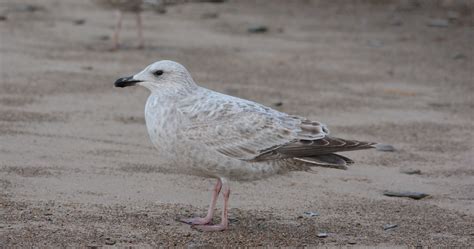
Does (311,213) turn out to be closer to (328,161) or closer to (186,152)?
(328,161)

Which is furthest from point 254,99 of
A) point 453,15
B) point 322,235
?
point 453,15

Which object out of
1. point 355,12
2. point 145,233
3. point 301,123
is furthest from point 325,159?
point 355,12

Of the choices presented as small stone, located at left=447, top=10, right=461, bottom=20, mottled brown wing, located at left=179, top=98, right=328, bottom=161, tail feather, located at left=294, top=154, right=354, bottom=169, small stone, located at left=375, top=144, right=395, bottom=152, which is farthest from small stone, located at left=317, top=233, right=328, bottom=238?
small stone, located at left=447, top=10, right=461, bottom=20

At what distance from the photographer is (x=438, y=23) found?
1491cm

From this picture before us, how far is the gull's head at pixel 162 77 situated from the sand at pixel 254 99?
2.66ft

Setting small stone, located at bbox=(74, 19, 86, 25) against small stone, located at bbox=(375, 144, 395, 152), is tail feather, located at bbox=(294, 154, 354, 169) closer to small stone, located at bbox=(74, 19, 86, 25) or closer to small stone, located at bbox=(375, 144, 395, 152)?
small stone, located at bbox=(375, 144, 395, 152)

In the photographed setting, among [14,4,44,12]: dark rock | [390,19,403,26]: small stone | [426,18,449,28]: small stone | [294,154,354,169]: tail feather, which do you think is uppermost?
[294,154,354,169]: tail feather

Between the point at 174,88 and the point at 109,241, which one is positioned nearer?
the point at 109,241

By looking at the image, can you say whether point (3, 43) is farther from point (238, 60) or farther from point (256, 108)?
point (256, 108)

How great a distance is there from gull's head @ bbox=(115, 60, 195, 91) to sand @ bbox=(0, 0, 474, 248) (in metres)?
0.81

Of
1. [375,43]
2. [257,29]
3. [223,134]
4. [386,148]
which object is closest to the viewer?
[223,134]

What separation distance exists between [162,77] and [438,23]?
9.03 meters

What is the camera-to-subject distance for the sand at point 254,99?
645 centimetres

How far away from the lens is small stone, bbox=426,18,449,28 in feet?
48.6
